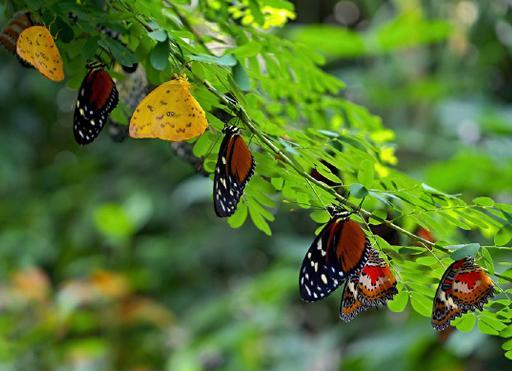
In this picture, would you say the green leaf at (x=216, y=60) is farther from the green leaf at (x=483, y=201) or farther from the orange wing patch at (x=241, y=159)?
the green leaf at (x=483, y=201)

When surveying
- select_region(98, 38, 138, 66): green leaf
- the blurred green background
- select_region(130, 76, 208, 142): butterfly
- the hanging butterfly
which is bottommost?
the blurred green background

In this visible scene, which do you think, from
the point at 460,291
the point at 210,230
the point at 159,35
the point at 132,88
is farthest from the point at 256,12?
the point at 210,230

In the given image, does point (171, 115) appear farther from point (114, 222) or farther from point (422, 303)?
point (114, 222)

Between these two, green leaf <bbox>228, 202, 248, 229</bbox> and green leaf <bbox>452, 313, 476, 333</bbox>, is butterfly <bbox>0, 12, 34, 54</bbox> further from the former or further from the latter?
green leaf <bbox>452, 313, 476, 333</bbox>

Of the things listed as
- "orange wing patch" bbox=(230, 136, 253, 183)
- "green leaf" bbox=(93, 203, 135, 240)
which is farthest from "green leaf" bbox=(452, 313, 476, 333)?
"green leaf" bbox=(93, 203, 135, 240)

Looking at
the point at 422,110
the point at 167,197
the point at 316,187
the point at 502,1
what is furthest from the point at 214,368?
the point at 316,187
